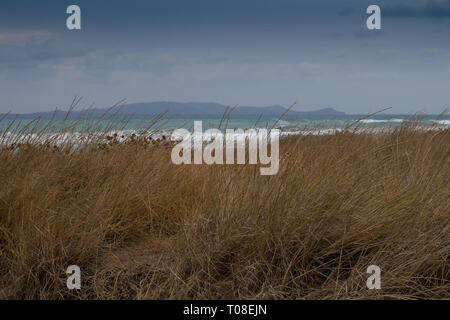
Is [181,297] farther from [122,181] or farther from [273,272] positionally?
[122,181]

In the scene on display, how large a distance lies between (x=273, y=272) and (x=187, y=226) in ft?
2.38

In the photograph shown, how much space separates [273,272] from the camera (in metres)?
2.46

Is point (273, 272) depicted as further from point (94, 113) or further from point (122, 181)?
point (94, 113)

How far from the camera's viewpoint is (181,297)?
2.25 m

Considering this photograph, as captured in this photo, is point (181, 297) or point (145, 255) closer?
point (181, 297)

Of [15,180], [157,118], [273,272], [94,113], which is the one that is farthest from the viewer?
[94,113]

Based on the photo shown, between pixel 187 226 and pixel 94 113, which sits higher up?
pixel 94 113

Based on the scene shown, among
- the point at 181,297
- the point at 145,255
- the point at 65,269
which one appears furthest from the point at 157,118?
the point at 181,297

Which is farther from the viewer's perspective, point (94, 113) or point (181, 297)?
point (94, 113)

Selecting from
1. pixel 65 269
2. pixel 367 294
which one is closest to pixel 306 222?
pixel 367 294

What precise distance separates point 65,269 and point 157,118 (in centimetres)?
203
